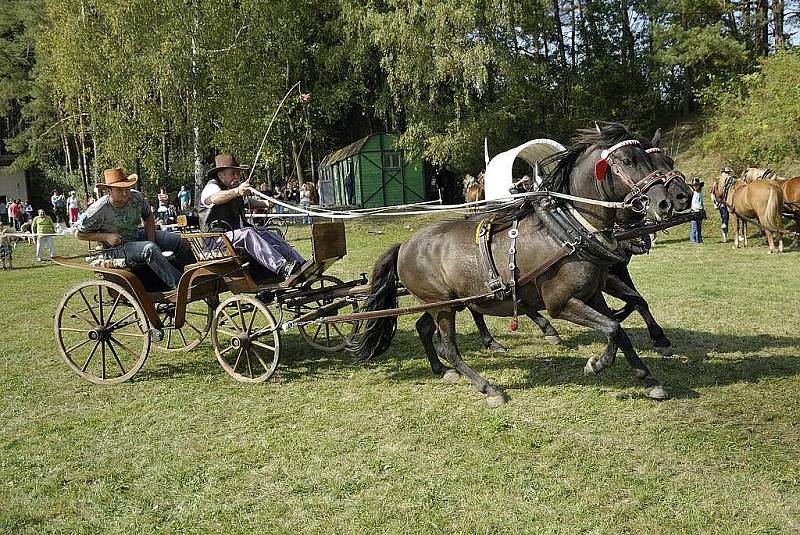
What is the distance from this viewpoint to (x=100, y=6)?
24922 millimetres

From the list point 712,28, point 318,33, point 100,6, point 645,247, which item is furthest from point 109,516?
point 318,33

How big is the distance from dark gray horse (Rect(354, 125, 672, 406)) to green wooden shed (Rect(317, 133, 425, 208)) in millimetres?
22162

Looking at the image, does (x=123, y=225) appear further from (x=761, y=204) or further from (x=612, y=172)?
(x=761, y=204)

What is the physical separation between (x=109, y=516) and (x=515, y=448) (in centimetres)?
257

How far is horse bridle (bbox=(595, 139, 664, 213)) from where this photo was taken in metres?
4.98

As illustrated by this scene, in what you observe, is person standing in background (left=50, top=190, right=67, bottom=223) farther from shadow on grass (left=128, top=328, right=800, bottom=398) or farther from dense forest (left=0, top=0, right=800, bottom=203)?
shadow on grass (left=128, top=328, right=800, bottom=398)

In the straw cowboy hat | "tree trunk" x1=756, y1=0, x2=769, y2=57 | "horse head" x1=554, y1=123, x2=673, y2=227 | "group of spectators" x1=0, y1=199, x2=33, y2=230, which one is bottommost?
"horse head" x1=554, y1=123, x2=673, y2=227

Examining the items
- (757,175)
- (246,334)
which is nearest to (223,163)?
(246,334)

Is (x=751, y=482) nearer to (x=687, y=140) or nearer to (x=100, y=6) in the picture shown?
(x=687, y=140)

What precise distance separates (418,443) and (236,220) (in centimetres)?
347

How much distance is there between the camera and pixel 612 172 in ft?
17.2

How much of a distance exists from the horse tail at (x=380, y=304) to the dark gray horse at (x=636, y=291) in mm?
1022

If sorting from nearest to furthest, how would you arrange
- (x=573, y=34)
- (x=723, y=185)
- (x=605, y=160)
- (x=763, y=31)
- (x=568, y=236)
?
(x=605, y=160) < (x=568, y=236) < (x=723, y=185) < (x=763, y=31) < (x=573, y=34)

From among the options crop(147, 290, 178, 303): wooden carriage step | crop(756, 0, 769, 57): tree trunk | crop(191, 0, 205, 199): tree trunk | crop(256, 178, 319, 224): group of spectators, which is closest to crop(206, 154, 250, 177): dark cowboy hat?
crop(147, 290, 178, 303): wooden carriage step
